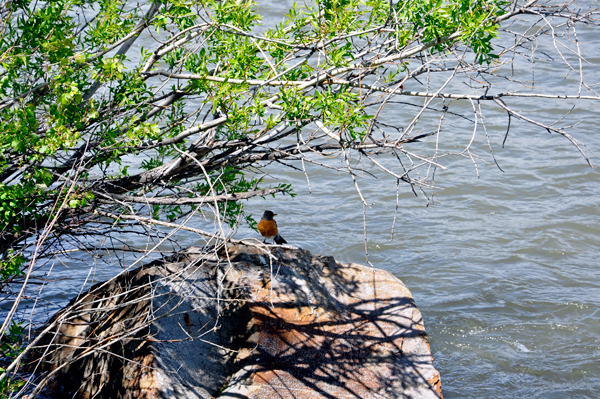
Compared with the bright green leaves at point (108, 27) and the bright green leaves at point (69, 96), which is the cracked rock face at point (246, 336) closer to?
the bright green leaves at point (69, 96)

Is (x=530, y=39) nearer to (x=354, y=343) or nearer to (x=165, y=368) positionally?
(x=354, y=343)

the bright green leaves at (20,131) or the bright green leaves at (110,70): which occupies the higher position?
the bright green leaves at (110,70)

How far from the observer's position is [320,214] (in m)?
9.09

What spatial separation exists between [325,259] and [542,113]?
8413 millimetres

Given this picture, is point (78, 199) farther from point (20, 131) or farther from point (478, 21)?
point (478, 21)

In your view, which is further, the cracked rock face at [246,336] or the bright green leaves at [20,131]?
the cracked rock face at [246,336]

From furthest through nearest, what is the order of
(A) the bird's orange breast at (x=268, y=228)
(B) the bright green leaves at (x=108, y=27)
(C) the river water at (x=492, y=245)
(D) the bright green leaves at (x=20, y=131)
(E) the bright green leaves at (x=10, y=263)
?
(C) the river water at (x=492, y=245)
(A) the bird's orange breast at (x=268, y=228)
(B) the bright green leaves at (x=108, y=27)
(E) the bright green leaves at (x=10, y=263)
(D) the bright green leaves at (x=20, y=131)

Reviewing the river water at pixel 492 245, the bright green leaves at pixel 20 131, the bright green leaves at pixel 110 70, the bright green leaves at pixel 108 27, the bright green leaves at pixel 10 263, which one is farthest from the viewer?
the river water at pixel 492 245

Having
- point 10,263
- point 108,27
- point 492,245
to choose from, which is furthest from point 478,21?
point 492,245

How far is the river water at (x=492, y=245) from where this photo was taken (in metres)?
6.13

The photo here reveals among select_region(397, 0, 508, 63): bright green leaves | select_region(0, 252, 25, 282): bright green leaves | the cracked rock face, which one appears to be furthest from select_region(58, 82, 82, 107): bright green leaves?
select_region(397, 0, 508, 63): bright green leaves

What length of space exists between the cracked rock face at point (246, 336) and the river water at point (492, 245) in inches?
55.2

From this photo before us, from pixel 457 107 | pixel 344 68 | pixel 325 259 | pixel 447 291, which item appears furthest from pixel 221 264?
pixel 457 107

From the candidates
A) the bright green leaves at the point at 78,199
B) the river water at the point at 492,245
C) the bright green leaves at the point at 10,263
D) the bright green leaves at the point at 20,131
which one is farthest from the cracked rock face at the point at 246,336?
the river water at the point at 492,245
